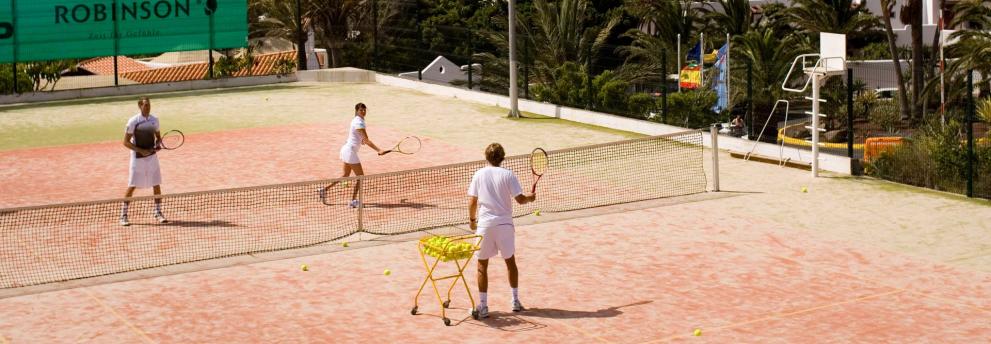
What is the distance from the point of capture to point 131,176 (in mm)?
19203

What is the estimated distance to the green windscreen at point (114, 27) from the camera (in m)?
33.2

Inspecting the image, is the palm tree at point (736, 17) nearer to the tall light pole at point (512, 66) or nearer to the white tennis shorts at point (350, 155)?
the tall light pole at point (512, 66)

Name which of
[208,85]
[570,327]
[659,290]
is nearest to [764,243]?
[659,290]

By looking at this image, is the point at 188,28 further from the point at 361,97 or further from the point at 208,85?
the point at 361,97

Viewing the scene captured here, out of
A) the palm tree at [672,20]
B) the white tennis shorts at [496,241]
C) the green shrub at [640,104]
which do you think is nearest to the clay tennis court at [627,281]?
the white tennis shorts at [496,241]

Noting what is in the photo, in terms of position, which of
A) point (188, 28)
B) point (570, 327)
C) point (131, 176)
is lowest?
point (570, 327)

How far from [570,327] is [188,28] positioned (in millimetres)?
23661

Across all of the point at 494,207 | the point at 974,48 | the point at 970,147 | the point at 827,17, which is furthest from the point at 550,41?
the point at 494,207

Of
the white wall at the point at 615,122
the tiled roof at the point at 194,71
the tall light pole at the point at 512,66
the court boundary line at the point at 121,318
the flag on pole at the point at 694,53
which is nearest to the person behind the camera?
the court boundary line at the point at 121,318

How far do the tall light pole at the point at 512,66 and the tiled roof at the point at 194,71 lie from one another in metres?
9.58

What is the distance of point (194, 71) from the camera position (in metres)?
39.6

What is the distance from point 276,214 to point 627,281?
6167 mm

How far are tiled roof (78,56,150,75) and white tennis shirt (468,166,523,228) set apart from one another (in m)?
27.6

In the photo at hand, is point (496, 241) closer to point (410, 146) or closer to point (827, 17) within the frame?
point (410, 146)
